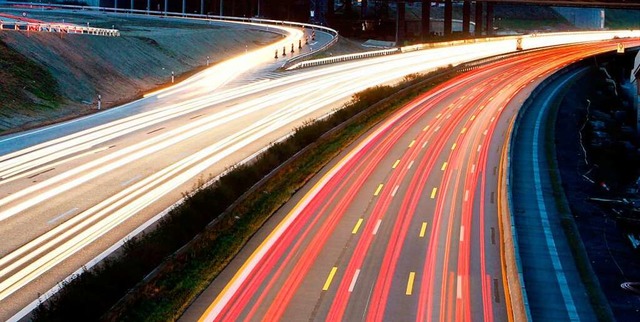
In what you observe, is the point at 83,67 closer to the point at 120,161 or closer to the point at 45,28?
the point at 45,28

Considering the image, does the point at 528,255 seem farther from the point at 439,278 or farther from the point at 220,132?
the point at 220,132

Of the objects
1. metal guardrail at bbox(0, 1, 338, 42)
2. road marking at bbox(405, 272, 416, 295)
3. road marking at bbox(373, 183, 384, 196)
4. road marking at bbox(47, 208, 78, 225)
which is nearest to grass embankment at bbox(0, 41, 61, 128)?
road marking at bbox(47, 208, 78, 225)

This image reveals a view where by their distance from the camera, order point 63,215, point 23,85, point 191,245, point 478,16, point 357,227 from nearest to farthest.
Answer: point 191,245 < point 63,215 < point 357,227 < point 23,85 < point 478,16

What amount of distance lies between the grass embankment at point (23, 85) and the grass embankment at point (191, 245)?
17.3 metres

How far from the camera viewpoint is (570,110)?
7131cm

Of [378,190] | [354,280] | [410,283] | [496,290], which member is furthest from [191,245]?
[378,190]

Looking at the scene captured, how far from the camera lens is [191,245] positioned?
27297mm

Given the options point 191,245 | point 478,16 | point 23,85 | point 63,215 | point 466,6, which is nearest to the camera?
point 191,245

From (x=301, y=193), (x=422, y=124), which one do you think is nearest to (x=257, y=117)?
(x=422, y=124)

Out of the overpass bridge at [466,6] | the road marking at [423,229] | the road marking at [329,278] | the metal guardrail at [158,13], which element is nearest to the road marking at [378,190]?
the road marking at [423,229]

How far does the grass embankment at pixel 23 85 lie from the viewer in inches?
1987

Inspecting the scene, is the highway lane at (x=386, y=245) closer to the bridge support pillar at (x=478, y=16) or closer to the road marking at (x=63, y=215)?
the road marking at (x=63, y=215)

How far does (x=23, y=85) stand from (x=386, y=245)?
108 feet

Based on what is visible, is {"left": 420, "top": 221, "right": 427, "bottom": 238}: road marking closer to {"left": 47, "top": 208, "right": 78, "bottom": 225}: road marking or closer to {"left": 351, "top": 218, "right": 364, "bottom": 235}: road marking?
{"left": 351, "top": 218, "right": 364, "bottom": 235}: road marking
